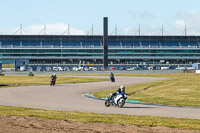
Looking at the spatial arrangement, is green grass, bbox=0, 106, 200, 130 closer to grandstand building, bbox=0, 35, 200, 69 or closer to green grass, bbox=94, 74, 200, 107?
green grass, bbox=94, 74, 200, 107

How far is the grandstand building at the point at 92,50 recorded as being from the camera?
186625 mm

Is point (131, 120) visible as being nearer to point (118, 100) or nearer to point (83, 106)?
point (118, 100)

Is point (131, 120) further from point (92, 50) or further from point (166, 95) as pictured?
point (92, 50)

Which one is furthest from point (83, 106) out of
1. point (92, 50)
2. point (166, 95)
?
point (92, 50)

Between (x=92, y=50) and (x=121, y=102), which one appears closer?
(x=121, y=102)

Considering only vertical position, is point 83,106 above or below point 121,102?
below

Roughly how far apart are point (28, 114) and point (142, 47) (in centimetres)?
17422

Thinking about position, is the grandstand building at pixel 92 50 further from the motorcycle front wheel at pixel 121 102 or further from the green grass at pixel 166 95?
the motorcycle front wheel at pixel 121 102

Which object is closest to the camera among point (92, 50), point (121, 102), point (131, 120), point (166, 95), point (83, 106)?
point (131, 120)

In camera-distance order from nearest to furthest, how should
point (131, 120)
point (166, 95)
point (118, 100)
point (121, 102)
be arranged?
point (131, 120), point (121, 102), point (118, 100), point (166, 95)

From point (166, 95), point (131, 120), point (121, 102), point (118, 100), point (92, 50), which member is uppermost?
point (92, 50)

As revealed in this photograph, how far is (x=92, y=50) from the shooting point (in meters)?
189

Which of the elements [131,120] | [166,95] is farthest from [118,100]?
[166,95]

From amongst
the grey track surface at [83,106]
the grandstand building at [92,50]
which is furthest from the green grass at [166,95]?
the grandstand building at [92,50]
